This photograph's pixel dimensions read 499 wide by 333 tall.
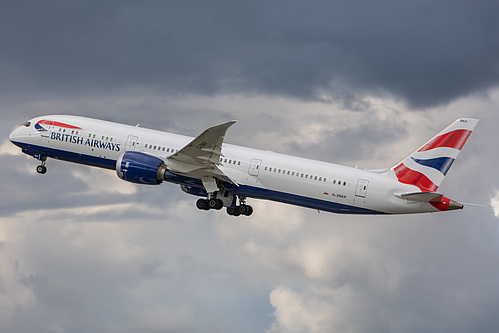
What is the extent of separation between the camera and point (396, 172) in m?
57.4

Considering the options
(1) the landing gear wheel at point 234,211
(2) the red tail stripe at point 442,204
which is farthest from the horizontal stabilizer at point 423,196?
(1) the landing gear wheel at point 234,211

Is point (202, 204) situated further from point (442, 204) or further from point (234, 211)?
point (442, 204)

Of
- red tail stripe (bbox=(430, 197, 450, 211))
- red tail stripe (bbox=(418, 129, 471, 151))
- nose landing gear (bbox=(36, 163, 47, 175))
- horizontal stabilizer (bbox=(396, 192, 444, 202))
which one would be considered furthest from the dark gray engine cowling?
red tail stripe (bbox=(418, 129, 471, 151))

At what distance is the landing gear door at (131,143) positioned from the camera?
58.6 m

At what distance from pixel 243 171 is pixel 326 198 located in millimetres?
7725

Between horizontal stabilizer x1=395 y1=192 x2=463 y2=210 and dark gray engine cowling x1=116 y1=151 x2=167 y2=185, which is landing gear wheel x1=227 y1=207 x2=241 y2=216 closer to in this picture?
dark gray engine cowling x1=116 y1=151 x2=167 y2=185

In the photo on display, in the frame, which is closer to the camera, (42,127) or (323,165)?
(323,165)

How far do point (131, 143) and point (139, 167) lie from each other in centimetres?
380

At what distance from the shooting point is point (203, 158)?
182 feet

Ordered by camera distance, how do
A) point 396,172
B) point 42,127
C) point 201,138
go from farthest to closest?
1. point 42,127
2. point 396,172
3. point 201,138

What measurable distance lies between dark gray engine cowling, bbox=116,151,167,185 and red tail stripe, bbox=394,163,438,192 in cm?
2092

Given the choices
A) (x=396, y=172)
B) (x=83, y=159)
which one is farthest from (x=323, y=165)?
(x=83, y=159)

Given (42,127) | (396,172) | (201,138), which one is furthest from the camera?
(42,127)

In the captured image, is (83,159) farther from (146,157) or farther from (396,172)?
(396,172)
